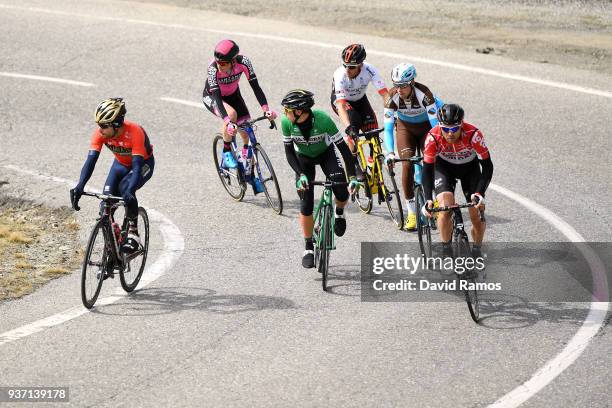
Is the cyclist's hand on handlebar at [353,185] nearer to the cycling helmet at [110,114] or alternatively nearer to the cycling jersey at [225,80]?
the cycling helmet at [110,114]

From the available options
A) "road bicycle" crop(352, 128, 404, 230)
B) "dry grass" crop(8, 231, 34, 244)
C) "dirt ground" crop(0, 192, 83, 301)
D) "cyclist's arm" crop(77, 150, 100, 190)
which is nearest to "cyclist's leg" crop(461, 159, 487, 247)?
"road bicycle" crop(352, 128, 404, 230)

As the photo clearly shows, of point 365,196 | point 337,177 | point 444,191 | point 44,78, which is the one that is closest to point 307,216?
point 337,177

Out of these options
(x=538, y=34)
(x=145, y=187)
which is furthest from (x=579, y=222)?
(x=538, y=34)

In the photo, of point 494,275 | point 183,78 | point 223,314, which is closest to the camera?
point 223,314

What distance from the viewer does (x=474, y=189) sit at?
11.5 metres

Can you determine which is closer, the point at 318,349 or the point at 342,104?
the point at 318,349

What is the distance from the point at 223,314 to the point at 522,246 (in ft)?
13.2

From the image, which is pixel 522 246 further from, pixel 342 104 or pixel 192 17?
pixel 192 17

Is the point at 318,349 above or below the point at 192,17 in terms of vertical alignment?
below

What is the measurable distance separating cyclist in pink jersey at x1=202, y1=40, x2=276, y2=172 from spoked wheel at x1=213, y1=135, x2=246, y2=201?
0.38ft

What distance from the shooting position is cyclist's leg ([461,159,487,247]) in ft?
36.9

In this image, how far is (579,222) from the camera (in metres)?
13.6

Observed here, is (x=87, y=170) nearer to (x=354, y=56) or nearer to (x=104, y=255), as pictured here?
(x=104, y=255)

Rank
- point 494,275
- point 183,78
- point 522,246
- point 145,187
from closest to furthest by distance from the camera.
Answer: point 494,275, point 522,246, point 145,187, point 183,78
